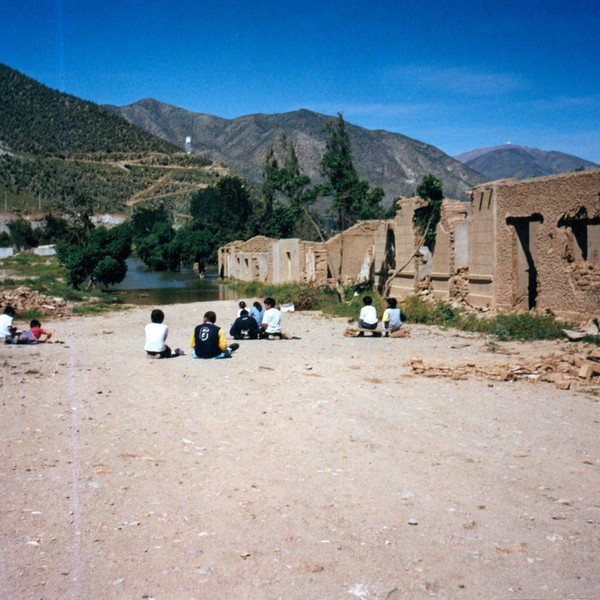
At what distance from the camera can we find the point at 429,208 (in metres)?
20.4

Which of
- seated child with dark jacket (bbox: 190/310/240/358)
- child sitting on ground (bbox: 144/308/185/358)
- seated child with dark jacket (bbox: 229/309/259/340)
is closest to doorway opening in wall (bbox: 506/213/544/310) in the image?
seated child with dark jacket (bbox: 229/309/259/340)

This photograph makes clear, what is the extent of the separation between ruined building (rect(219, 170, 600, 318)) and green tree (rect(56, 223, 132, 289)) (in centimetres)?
1663

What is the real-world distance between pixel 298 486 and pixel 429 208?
52.3 feet

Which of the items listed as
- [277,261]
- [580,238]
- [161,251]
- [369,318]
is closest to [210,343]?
[369,318]

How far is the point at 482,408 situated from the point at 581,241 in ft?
25.7

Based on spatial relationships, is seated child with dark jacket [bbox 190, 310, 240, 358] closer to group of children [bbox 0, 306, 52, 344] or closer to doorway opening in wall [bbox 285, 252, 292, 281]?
group of children [bbox 0, 306, 52, 344]

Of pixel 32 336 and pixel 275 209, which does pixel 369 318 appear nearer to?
pixel 32 336

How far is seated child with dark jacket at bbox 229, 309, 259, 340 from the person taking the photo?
1477cm

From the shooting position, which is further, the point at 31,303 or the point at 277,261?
the point at 277,261

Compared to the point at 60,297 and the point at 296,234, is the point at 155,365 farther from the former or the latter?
the point at 296,234

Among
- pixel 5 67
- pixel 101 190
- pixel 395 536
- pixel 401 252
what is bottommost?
pixel 395 536

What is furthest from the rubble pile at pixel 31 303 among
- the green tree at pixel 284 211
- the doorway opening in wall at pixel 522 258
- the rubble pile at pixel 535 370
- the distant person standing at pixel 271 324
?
the green tree at pixel 284 211

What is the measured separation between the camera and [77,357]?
12.4 meters

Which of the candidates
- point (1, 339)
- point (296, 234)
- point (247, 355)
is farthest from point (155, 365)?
point (296, 234)
